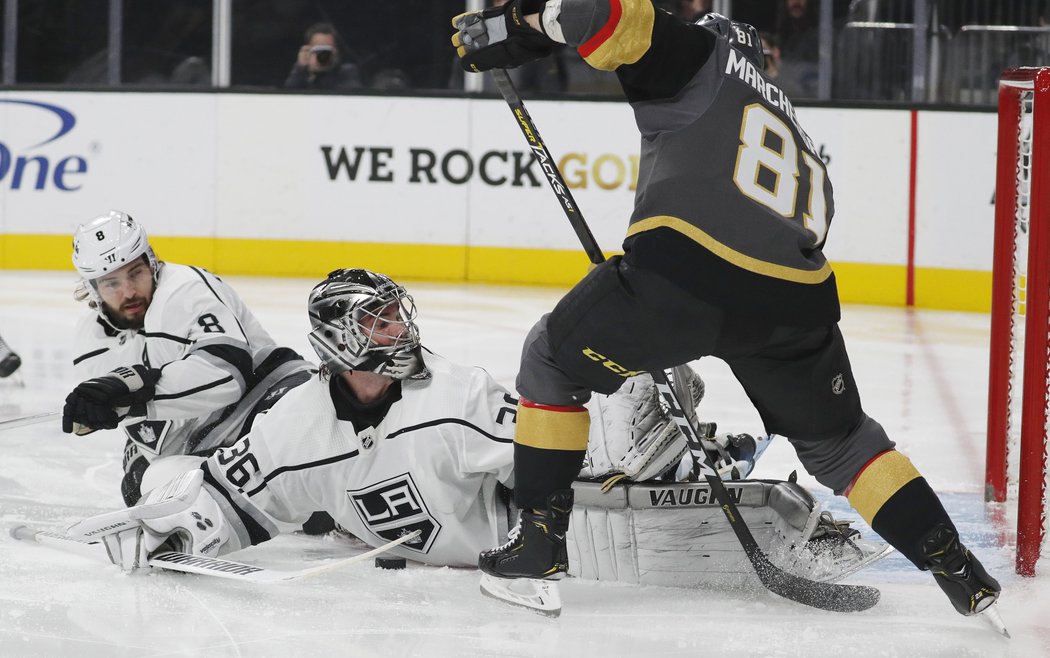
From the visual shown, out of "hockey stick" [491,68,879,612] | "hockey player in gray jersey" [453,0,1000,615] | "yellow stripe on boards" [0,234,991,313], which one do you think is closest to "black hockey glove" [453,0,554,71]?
"hockey player in gray jersey" [453,0,1000,615]

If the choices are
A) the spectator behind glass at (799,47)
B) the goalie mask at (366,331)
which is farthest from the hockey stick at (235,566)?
the spectator behind glass at (799,47)

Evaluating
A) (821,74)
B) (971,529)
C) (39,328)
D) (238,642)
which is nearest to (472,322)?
(39,328)

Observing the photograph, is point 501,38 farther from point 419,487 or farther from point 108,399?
point 108,399

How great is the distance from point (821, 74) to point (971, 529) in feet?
14.4

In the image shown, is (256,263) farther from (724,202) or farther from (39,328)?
(724,202)

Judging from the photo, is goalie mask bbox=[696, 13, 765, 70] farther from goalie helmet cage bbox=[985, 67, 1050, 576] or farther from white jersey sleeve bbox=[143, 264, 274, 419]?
white jersey sleeve bbox=[143, 264, 274, 419]

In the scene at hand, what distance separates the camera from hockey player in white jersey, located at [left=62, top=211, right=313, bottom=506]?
291 centimetres

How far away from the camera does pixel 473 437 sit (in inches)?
99.0

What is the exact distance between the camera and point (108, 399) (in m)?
2.69

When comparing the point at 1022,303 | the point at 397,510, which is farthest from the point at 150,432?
the point at 1022,303

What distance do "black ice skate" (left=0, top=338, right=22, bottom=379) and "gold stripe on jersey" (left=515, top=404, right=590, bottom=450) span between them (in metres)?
2.98

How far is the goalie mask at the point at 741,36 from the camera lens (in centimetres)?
219

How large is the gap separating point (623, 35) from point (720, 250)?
0.35 m

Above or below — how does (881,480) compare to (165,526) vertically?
above
